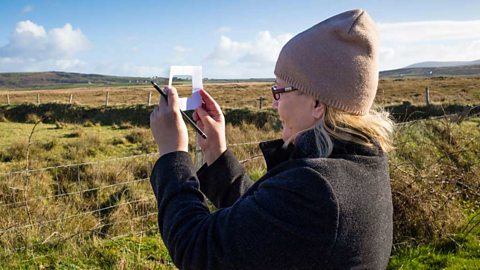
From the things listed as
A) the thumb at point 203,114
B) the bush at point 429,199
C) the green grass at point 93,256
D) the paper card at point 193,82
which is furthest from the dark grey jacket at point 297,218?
the bush at point 429,199

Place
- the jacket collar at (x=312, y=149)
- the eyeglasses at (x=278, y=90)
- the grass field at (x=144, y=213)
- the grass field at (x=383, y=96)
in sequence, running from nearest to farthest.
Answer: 1. the jacket collar at (x=312, y=149)
2. the eyeglasses at (x=278, y=90)
3. the grass field at (x=144, y=213)
4. the grass field at (x=383, y=96)

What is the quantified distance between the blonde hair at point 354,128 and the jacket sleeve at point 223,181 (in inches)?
24.7

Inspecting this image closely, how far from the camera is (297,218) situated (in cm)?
124

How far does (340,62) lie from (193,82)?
657 millimetres

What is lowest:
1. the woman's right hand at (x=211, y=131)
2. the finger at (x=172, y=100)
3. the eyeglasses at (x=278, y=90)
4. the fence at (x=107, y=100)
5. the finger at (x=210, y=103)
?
the fence at (x=107, y=100)

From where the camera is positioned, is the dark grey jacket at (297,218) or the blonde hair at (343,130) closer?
the dark grey jacket at (297,218)

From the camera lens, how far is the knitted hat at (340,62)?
1.41m

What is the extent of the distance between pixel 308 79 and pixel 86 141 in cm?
1531

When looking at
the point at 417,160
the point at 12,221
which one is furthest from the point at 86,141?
the point at 417,160

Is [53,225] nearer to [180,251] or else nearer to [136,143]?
[180,251]

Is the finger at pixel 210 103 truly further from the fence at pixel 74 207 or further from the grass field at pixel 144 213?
the fence at pixel 74 207

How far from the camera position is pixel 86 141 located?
52.0ft

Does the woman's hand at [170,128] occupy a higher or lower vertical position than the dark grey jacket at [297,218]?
higher

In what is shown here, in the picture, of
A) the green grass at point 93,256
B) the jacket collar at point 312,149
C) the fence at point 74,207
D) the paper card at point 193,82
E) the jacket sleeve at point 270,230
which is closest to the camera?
the jacket sleeve at point 270,230
